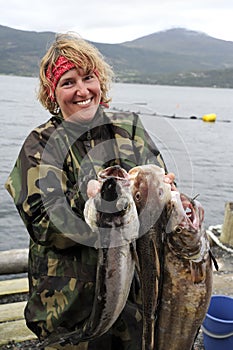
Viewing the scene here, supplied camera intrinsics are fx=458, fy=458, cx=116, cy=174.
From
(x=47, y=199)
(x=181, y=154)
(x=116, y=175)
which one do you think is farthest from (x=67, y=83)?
(x=181, y=154)

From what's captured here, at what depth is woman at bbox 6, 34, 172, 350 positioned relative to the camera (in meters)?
2.71

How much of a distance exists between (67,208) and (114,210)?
427 millimetres

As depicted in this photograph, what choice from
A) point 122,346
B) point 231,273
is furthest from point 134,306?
point 231,273

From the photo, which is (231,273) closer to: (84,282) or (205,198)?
(84,282)

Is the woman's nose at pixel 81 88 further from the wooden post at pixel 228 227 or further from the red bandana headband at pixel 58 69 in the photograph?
the wooden post at pixel 228 227

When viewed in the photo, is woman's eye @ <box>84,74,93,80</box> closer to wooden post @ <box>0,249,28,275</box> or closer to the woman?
the woman

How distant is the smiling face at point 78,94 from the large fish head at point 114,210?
2.73 feet

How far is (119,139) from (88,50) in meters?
0.65

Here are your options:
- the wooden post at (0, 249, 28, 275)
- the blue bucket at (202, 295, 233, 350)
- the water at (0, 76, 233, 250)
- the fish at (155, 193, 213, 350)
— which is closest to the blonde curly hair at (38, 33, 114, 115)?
the water at (0, 76, 233, 250)

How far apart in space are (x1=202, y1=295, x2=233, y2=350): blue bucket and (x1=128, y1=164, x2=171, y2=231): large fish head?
8.69 ft

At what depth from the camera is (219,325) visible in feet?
15.3

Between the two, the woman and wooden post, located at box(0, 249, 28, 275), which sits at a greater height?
the woman

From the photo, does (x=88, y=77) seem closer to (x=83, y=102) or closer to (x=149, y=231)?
(x=83, y=102)

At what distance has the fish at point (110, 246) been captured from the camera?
7.63ft
